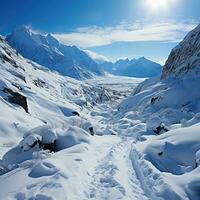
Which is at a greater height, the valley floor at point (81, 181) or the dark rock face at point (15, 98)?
the dark rock face at point (15, 98)

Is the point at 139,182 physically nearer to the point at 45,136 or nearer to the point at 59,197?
the point at 59,197

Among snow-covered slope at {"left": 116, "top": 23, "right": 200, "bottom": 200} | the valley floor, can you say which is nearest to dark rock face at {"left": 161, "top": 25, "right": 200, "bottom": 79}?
snow-covered slope at {"left": 116, "top": 23, "right": 200, "bottom": 200}

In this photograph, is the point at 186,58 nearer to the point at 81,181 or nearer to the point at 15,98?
the point at 15,98

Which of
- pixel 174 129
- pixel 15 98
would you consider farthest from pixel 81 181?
pixel 15 98

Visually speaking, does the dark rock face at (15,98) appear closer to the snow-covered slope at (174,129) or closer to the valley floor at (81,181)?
the snow-covered slope at (174,129)

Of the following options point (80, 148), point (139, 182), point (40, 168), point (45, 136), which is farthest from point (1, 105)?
point (139, 182)

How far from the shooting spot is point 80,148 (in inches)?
959

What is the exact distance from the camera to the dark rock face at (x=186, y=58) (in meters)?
77.4

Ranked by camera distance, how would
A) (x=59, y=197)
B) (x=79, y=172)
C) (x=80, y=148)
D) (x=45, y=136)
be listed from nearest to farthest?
(x=59, y=197) < (x=79, y=172) < (x=80, y=148) < (x=45, y=136)

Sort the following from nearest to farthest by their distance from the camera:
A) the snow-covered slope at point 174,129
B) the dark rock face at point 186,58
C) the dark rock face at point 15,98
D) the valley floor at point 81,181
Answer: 1. the valley floor at point 81,181
2. the snow-covered slope at point 174,129
3. the dark rock face at point 15,98
4. the dark rock face at point 186,58

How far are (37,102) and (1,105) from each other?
20405 millimetres

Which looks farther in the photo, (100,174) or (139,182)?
(100,174)

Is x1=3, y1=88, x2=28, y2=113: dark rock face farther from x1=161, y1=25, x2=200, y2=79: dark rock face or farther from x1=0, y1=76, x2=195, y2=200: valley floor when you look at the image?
A: x1=161, y1=25, x2=200, y2=79: dark rock face

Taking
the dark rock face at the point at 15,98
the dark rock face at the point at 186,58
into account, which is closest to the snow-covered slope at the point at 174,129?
the dark rock face at the point at 186,58
